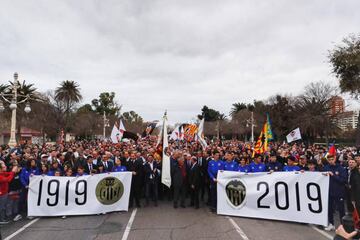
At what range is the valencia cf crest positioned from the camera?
28.2ft

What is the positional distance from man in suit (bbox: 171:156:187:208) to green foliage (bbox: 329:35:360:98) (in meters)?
22.7

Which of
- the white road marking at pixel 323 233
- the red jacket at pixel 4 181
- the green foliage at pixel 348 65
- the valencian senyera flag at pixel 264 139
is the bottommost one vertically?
the white road marking at pixel 323 233

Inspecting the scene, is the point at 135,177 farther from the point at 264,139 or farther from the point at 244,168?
the point at 264,139

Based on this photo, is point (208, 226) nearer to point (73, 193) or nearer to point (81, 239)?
point (81, 239)

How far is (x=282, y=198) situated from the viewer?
8117mm

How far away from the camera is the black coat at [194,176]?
10.0 meters

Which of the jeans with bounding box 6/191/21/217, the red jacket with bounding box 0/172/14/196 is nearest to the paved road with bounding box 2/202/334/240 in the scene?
the jeans with bounding box 6/191/21/217

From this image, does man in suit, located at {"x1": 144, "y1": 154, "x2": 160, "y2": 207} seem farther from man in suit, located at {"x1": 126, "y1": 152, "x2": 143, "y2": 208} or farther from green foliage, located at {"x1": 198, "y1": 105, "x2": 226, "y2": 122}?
green foliage, located at {"x1": 198, "y1": 105, "x2": 226, "y2": 122}

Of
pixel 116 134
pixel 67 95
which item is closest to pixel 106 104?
pixel 67 95

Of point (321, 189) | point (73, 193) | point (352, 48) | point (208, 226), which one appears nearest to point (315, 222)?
point (321, 189)

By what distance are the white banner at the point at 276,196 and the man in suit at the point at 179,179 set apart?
5.16 ft

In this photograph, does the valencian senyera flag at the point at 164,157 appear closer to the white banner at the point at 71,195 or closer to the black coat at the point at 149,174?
the black coat at the point at 149,174

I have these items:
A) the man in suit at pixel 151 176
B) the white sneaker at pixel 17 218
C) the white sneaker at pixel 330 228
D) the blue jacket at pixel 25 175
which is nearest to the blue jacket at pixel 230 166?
the man in suit at pixel 151 176

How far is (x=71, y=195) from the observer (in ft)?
28.6
